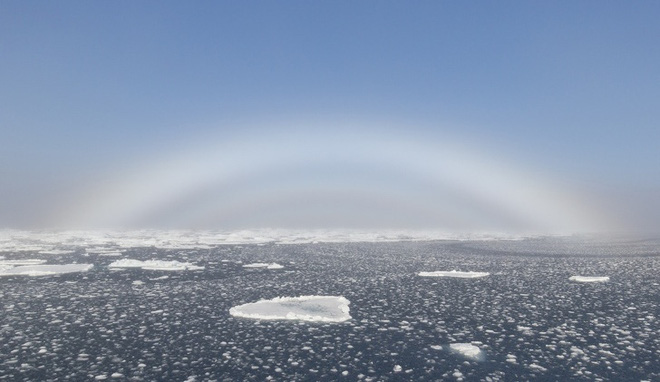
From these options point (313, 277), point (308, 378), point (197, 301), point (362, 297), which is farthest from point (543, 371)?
point (313, 277)

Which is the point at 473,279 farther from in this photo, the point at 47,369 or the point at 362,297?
the point at 47,369

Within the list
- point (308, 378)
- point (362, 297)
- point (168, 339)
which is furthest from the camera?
point (362, 297)

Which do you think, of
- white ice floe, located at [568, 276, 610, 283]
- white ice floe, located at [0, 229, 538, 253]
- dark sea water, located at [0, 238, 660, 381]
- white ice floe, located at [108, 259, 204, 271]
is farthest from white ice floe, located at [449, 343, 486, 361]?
white ice floe, located at [0, 229, 538, 253]

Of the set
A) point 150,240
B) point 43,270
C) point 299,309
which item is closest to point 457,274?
point 299,309

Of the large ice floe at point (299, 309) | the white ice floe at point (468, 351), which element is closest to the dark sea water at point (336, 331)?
the white ice floe at point (468, 351)

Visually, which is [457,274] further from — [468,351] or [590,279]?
[468,351]

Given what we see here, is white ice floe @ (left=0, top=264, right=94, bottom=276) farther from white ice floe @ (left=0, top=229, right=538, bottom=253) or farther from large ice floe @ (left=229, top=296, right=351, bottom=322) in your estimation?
large ice floe @ (left=229, top=296, right=351, bottom=322)
